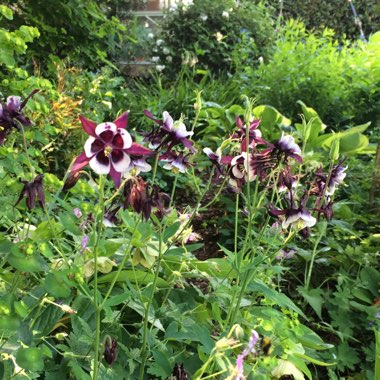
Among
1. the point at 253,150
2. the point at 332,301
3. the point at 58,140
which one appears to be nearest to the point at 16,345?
the point at 253,150

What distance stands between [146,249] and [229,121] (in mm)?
2317

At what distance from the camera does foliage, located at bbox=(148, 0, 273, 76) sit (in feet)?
24.7

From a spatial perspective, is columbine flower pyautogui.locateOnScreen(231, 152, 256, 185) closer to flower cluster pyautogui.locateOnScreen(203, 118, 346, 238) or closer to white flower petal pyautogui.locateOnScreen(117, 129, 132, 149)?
flower cluster pyautogui.locateOnScreen(203, 118, 346, 238)

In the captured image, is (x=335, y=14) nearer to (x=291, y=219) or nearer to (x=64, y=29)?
(x=64, y=29)

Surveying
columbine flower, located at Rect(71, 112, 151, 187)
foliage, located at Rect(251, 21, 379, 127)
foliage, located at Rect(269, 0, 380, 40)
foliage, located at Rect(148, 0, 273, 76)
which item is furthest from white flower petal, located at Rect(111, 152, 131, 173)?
foliage, located at Rect(269, 0, 380, 40)

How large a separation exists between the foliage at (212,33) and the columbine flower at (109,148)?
6.65m

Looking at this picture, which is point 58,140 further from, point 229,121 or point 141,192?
point 141,192

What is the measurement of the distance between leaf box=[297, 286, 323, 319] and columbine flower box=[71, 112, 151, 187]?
1.53 m

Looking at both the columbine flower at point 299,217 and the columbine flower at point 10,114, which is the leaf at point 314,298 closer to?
the columbine flower at point 299,217

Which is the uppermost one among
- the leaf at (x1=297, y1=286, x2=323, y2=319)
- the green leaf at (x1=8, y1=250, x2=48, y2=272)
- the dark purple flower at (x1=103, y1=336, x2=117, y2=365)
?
the green leaf at (x1=8, y1=250, x2=48, y2=272)

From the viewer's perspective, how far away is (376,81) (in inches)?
194

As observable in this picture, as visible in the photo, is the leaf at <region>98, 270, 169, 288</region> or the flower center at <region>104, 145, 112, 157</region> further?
the leaf at <region>98, 270, 169, 288</region>

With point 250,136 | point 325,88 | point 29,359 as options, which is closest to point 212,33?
point 325,88

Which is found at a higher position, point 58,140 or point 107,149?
point 107,149
